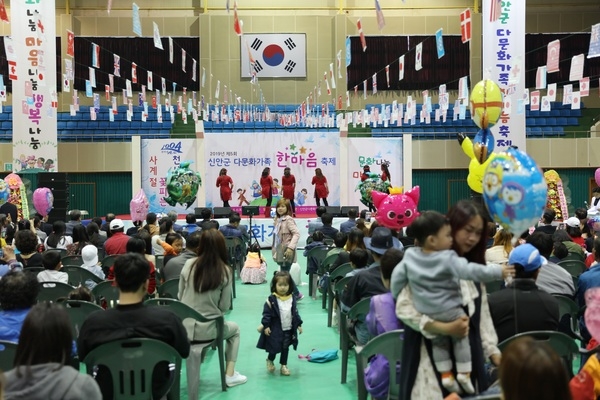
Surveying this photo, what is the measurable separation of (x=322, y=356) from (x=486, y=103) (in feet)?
16.7

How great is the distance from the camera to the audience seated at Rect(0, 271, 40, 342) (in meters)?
3.75

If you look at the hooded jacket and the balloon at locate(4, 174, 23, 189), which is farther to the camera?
the balloon at locate(4, 174, 23, 189)

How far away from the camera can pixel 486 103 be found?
9.83 meters

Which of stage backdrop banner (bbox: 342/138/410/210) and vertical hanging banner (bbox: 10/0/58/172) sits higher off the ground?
vertical hanging banner (bbox: 10/0/58/172)

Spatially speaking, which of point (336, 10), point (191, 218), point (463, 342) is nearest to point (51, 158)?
point (191, 218)

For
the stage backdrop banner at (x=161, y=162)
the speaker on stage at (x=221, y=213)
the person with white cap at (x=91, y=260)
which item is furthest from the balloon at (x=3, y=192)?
the person with white cap at (x=91, y=260)

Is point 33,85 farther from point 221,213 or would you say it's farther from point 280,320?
point 280,320

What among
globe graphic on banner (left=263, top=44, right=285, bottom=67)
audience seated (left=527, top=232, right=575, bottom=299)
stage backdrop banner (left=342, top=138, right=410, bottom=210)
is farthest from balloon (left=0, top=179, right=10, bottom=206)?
globe graphic on banner (left=263, top=44, right=285, bottom=67)

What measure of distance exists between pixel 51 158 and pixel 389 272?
15774 millimetres

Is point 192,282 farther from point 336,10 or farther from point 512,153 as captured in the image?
point 336,10

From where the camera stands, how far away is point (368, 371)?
13.4 feet

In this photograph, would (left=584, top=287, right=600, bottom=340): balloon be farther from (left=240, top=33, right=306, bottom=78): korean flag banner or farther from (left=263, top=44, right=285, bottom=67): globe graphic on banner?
(left=263, top=44, right=285, bottom=67): globe graphic on banner

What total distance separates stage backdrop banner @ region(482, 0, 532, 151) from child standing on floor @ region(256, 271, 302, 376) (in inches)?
470

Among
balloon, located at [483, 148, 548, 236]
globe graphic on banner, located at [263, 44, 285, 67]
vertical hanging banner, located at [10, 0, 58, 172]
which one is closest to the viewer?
balloon, located at [483, 148, 548, 236]
